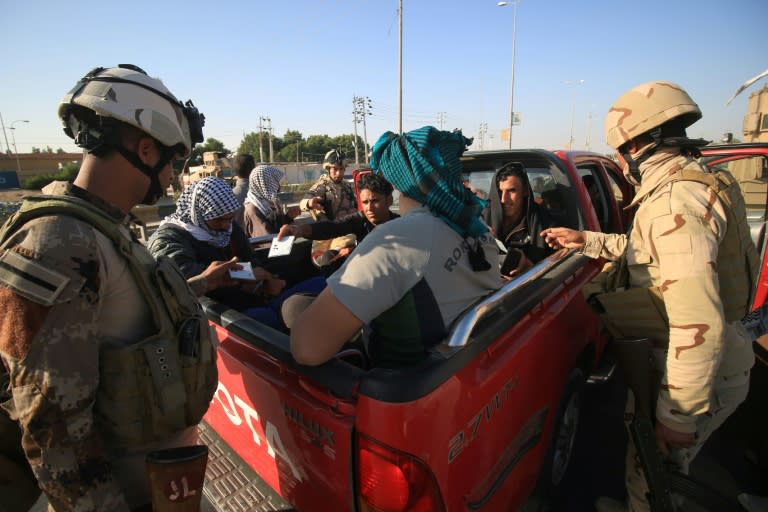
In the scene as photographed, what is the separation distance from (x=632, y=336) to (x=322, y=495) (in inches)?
58.3

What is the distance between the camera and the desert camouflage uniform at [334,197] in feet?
18.4

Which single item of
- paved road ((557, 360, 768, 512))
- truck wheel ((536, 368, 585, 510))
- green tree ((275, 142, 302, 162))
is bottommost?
paved road ((557, 360, 768, 512))

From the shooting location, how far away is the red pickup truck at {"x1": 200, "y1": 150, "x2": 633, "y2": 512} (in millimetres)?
1089

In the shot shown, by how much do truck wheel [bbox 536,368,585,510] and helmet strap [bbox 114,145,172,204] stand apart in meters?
2.10

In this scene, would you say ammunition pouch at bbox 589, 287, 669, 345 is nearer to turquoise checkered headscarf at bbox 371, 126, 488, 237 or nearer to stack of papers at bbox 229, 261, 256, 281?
turquoise checkered headscarf at bbox 371, 126, 488, 237

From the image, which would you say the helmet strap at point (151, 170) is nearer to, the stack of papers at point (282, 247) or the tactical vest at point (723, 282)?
the stack of papers at point (282, 247)

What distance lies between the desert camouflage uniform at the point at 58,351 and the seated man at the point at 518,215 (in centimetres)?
278

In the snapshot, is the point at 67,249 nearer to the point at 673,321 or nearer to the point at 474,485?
the point at 474,485

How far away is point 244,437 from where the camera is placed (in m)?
1.71

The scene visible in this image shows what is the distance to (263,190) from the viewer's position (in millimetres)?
4938

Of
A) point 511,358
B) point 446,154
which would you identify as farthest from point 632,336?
point 446,154

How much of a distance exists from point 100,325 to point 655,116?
2.24 meters

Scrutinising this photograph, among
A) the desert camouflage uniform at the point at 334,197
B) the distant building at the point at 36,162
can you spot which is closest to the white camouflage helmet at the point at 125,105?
the desert camouflage uniform at the point at 334,197

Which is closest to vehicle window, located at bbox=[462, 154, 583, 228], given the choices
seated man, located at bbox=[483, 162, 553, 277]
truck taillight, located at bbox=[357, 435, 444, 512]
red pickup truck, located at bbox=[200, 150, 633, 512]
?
seated man, located at bbox=[483, 162, 553, 277]
